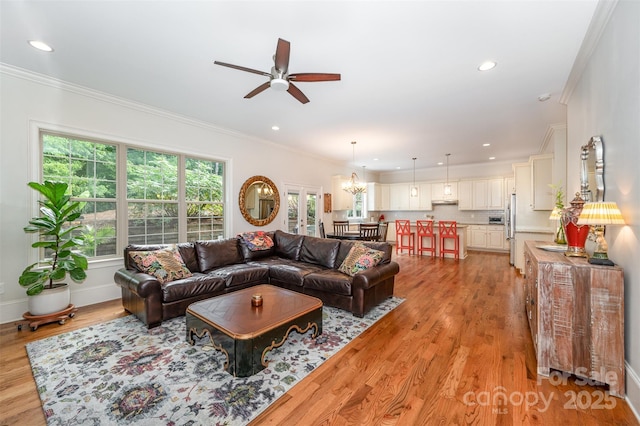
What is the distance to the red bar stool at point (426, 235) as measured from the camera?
7.34 meters

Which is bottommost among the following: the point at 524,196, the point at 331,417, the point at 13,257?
the point at 331,417

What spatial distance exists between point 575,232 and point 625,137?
0.82 metres

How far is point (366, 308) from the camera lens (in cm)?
325

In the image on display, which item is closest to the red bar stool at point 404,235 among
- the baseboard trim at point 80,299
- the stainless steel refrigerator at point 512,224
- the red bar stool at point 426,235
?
the red bar stool at point 426,235

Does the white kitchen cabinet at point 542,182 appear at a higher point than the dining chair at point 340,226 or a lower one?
higher

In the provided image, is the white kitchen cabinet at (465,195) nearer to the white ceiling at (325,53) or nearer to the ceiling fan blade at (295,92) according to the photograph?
the white ceiling at (325,53)

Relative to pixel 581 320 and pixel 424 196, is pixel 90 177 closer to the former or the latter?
pixel 581 320

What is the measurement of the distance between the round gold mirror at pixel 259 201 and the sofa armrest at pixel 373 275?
328 centimetres

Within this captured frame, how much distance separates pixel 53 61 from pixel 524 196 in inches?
317

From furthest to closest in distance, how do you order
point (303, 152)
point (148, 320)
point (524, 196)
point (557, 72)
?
point (303, 152)
point (524, 196)
point (557, 72)
point (148, 320)

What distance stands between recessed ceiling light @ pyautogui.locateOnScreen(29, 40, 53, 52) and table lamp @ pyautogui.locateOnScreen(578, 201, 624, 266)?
520 cm

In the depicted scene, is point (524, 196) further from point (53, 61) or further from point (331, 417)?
point (53, 61)

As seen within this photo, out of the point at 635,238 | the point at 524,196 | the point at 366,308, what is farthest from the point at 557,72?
the point at 366,308

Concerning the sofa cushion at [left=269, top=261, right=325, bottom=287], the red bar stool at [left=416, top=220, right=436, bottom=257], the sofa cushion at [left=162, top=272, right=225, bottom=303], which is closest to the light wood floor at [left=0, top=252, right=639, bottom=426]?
the sofa cushion at [left=162, top=272, right=225, bottom=303]
